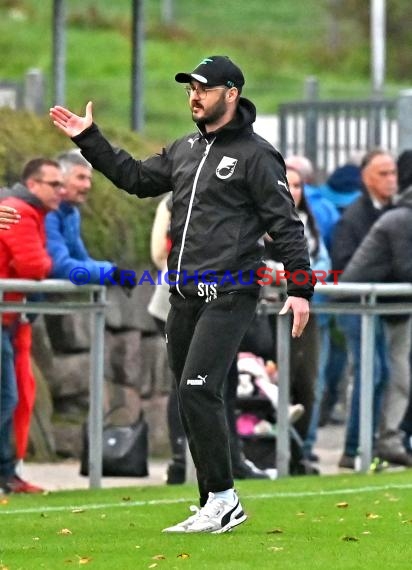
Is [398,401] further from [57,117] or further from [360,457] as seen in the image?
[57,117]

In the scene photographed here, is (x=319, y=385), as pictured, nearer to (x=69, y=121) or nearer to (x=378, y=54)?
(x=69, y=121)

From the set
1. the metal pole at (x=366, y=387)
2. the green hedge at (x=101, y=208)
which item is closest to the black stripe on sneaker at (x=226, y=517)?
the metal pole at (x=366, y=387)

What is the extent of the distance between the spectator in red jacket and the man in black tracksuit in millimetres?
2475

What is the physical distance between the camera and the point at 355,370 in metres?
13.4

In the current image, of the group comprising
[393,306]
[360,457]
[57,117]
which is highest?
[57,117]

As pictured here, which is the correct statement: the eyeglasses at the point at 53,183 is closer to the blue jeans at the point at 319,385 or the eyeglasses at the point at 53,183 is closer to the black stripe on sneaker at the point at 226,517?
the blue jeans at the point at 319,385

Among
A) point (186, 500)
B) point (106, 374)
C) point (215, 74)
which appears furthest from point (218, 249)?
point (106, 374)

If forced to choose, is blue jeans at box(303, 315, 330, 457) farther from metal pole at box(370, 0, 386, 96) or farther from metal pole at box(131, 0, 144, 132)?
metal pole at box(370, 0, 386, 96)

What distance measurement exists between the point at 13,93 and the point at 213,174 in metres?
11.3

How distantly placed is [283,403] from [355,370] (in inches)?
36.8

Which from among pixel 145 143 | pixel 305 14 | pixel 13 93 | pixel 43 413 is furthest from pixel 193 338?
pixel 305 14

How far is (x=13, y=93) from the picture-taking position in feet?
66.1

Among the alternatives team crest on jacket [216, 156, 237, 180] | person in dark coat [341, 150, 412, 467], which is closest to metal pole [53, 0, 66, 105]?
person in dark coat [341, 150, 412, 467]

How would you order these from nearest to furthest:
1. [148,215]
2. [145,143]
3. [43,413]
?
[43,413] < [148,215] < [145,143]
